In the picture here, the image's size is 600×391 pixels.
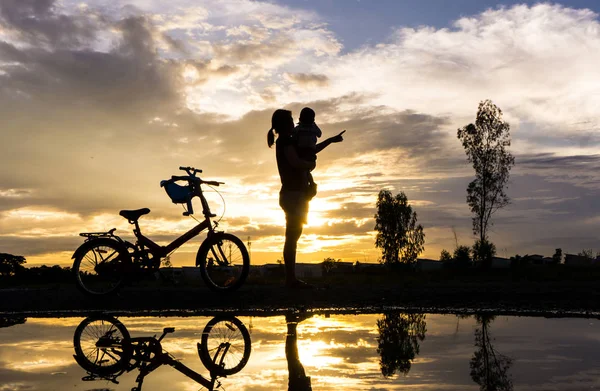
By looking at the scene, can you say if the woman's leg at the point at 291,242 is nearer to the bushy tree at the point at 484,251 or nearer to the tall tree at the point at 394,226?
the bushy tree at the point at 484,251

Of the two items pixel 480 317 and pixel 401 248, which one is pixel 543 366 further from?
pixel 401 248

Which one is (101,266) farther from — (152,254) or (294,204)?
(294,204)

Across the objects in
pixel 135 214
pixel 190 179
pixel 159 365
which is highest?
pixel 190 179

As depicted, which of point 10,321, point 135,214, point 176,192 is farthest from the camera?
point 135,214

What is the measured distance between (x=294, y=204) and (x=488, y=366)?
512 cm

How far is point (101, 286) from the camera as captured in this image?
9.55 metres

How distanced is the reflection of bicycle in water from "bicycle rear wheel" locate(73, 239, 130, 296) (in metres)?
3.13

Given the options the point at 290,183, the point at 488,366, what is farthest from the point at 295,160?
the point at 488,366

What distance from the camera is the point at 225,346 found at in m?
4.86

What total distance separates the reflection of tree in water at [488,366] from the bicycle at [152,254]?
5004mm

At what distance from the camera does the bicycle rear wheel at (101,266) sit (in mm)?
9453

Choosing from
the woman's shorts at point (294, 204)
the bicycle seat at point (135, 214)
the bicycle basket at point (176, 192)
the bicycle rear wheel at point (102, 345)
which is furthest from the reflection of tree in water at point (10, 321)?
the woman's shorts at point (294, 204)

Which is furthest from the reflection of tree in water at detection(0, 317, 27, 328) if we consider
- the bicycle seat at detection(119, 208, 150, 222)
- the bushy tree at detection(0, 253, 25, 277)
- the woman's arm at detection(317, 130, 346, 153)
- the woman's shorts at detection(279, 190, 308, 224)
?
the bushy tree at detection(0, 253, 25, 277)

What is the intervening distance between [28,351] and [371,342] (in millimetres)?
2809
